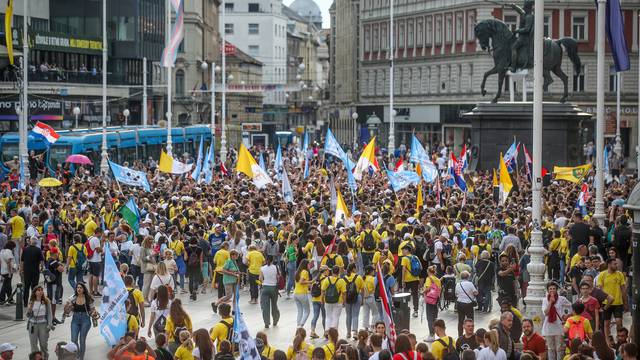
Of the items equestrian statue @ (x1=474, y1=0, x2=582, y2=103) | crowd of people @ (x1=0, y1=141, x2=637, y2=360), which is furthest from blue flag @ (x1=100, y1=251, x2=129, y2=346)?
equestrian statue @ (x1=474, y1=0, x2=582, y2=103)

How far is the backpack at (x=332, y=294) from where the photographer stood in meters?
19.9

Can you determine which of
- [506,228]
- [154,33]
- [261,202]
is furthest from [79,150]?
[154,33]

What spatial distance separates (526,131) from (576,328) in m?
33.7

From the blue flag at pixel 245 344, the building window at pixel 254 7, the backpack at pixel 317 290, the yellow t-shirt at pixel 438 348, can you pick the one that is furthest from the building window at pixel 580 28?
the building window at pixel 254 7

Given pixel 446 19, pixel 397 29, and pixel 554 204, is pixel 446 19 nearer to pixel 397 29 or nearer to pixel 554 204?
pixel 397 29

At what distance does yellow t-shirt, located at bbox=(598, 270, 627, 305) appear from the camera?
19109mm

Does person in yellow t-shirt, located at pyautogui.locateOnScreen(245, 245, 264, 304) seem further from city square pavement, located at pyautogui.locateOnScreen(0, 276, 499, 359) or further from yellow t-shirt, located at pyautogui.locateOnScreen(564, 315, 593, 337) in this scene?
yellow t-shirt, located at pyautogui.locateOnScreen(564, 315, 593, 337)

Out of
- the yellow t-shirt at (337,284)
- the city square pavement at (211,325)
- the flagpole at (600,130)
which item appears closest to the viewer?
the yellow t-shirt at (337,284)

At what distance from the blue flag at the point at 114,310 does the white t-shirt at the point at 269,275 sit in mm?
4490

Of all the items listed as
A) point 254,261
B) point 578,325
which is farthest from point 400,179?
point 578,325

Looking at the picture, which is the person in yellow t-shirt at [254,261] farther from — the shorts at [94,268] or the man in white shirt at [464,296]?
the man in white shirt at [464,296]

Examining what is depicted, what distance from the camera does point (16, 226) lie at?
89.6ft

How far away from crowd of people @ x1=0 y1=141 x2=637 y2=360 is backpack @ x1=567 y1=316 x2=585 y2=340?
0.02 meters

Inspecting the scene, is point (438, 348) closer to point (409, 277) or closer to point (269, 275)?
point (269, 275)
